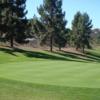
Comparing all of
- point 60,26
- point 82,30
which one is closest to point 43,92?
point 60,26

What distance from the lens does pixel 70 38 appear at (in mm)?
79312

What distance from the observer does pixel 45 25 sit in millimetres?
64188

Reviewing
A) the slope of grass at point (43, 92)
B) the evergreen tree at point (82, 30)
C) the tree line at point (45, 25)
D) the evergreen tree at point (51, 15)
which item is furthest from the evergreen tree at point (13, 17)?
the slope of grass at point (43, 92)

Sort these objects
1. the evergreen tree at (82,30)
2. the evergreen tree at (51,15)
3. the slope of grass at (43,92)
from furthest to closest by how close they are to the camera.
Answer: the evergreen tree at (82,30), the evergreen tree at (51,15), the slope of grass at (43,92)

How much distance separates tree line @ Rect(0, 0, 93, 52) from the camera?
49625 millimetres

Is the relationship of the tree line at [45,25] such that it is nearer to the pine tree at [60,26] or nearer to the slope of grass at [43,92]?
the pine tree at [60,26]

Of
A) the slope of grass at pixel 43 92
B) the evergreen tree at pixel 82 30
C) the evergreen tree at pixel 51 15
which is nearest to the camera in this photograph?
the slope of grass at pixel 43 92

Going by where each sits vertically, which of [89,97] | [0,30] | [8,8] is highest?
[8,8]

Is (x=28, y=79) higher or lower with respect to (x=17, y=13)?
lower

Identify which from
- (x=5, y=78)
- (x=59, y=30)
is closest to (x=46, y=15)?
(x=59, y=30)

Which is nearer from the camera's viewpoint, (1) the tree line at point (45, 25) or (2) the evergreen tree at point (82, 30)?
(1) the tree line at point (45, 25)

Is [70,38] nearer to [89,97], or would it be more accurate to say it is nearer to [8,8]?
[8,8]

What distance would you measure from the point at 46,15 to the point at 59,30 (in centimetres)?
377

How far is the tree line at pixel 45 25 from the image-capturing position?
163ft
